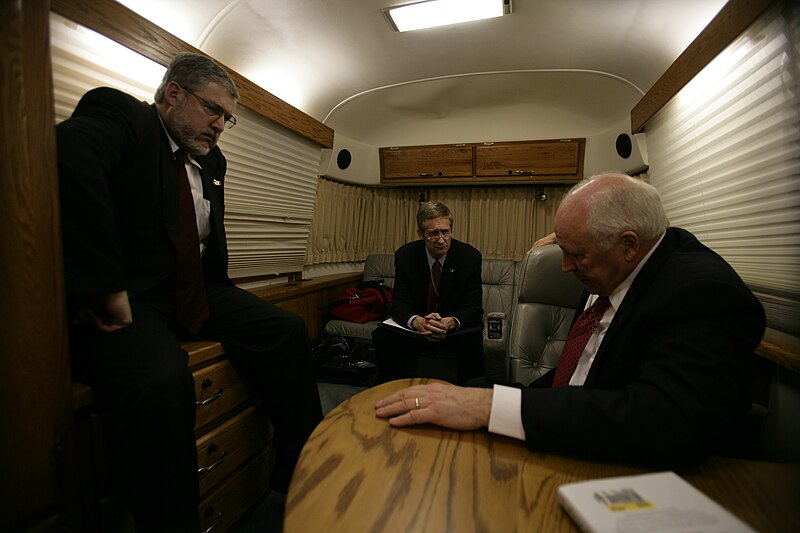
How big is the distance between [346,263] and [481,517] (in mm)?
4260

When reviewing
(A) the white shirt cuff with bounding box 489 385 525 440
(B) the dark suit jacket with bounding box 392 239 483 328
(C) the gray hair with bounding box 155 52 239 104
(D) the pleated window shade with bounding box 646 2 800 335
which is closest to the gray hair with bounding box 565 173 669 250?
(A) the white shirt cuff with bounding box 489 385 525 440

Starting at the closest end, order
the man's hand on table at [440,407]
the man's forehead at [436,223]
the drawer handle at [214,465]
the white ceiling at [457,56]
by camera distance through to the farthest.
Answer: the man's hand on table at [440,407] < the drawer handle at [214,465] < the white ceiling at [457,56] < the man's forehead at [436,223]

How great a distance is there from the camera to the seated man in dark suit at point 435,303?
2.46 meters

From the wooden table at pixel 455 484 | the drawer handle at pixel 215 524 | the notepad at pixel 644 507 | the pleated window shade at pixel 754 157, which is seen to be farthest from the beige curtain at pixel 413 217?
the notepad at pixel 644 507

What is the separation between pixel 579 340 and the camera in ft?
3.87

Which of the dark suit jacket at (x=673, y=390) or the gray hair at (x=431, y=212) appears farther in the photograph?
the gray hair at (x=431, y=212)

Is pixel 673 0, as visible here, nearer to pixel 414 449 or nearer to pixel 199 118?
pixel 199 118

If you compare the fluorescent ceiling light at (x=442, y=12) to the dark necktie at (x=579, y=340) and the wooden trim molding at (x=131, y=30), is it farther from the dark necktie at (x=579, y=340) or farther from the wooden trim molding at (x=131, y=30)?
the dark necktie at (x=579, y=340)

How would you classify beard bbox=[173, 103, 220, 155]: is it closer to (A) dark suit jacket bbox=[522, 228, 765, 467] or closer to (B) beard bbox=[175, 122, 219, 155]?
Result: (B) beard bbox=[175, 122, 219, 155]

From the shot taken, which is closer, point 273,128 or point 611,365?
point 611,365

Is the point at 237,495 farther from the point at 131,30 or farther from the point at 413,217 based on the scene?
the point at 413,217

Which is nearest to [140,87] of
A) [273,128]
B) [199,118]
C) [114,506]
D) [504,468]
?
[199,118]

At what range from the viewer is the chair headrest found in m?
1.87

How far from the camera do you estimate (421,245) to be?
2.94 m
